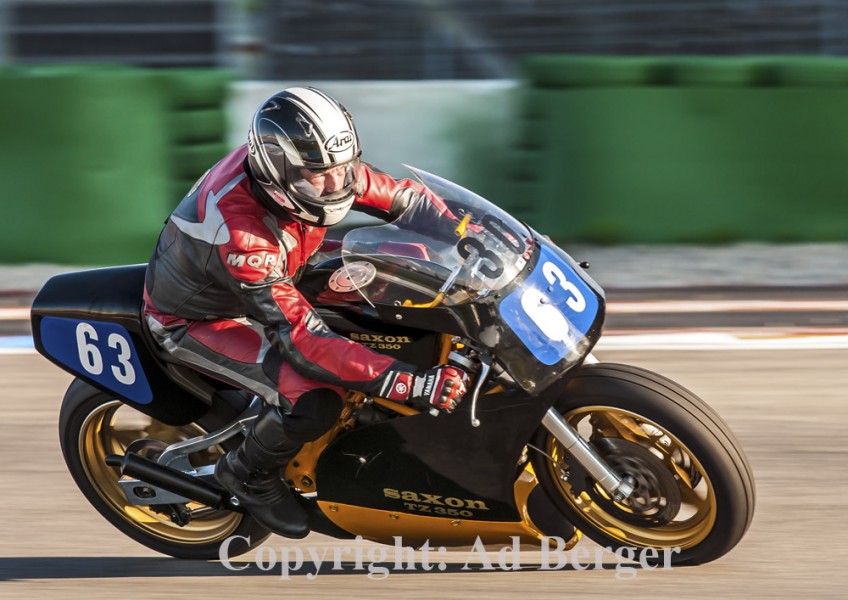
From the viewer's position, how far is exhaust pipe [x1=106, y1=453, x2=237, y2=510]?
449cm

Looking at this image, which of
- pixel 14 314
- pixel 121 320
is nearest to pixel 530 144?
pixel 14 314

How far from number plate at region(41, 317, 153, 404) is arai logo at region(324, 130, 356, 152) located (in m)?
1.06

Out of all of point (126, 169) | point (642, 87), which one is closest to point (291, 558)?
point (126, 169)

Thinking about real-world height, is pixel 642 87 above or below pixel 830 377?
above

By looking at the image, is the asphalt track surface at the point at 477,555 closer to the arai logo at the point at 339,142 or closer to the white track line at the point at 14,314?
the arai logo at the point at 339,142

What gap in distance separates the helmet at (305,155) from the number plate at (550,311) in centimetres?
62

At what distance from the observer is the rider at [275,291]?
156 inches

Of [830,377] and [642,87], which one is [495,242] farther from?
[642,87]

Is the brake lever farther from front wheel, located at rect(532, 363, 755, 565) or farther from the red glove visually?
front wheel, located at rect(532, 363, 755, 565)

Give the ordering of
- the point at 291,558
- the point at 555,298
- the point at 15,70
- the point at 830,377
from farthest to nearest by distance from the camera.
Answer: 1. the point at 15,70
2. the point at 830,377
3. the point at 291,558
4. the point at 555,298

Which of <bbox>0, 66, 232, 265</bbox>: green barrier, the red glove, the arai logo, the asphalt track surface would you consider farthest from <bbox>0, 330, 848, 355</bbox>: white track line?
the arai logo

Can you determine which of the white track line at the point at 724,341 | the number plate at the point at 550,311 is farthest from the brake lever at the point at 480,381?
the white track line at the point at 724,341

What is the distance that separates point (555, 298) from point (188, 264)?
116 cm

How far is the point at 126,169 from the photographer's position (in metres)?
8.76
